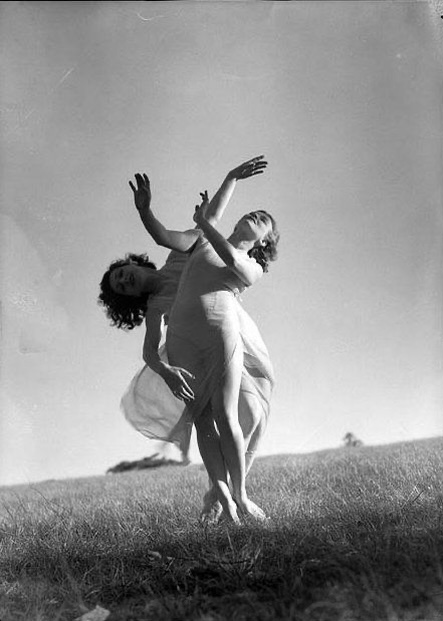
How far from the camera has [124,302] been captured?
16.6 feet

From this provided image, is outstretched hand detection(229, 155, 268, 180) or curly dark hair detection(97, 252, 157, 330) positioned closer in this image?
outstretched hand detection(229, 155, 268, 180)

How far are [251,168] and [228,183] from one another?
18cm

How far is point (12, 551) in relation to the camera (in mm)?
4203

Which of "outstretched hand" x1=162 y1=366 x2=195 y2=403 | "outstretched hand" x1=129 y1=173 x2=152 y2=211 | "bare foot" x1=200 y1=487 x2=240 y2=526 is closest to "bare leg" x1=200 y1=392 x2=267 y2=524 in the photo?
"bare foot" x1=200 y1=487 x2=240 y2=526

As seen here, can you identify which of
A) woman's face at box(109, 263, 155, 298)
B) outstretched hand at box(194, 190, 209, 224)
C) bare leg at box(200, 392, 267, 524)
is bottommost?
bare leg at box(200, 392, 267, 524)

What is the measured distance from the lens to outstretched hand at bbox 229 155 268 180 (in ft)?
15.8

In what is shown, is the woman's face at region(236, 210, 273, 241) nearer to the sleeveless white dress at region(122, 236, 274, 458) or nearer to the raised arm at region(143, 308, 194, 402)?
the sleeveless white dress at region(122, 236, 274, 458)

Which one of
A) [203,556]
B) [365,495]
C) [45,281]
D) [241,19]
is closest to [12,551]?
[203,556]

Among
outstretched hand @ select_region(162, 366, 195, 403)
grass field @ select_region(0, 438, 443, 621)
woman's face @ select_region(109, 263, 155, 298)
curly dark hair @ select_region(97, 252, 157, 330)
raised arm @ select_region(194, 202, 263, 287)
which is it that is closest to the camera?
grass field @ select_region(0, 438, 443, 621)

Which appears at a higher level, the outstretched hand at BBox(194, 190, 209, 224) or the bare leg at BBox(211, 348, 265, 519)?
the outstretched hand at BBox(194, 190, 209, 224)

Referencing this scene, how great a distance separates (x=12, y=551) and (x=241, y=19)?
14.7ft

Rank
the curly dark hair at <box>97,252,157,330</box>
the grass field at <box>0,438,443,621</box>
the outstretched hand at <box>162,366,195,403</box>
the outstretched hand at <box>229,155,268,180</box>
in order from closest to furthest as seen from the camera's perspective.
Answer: the grass field at <box>0,438,443,621</box> < the outstretched hand at <box>162,366,195,403</box> < the outstretched hand at <box>229,155,268,180</box> < the curly dark hair at <box>97,252,157,330</box>

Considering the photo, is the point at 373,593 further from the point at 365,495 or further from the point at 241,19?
the point at 241,19

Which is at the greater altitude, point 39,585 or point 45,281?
point 45,281
